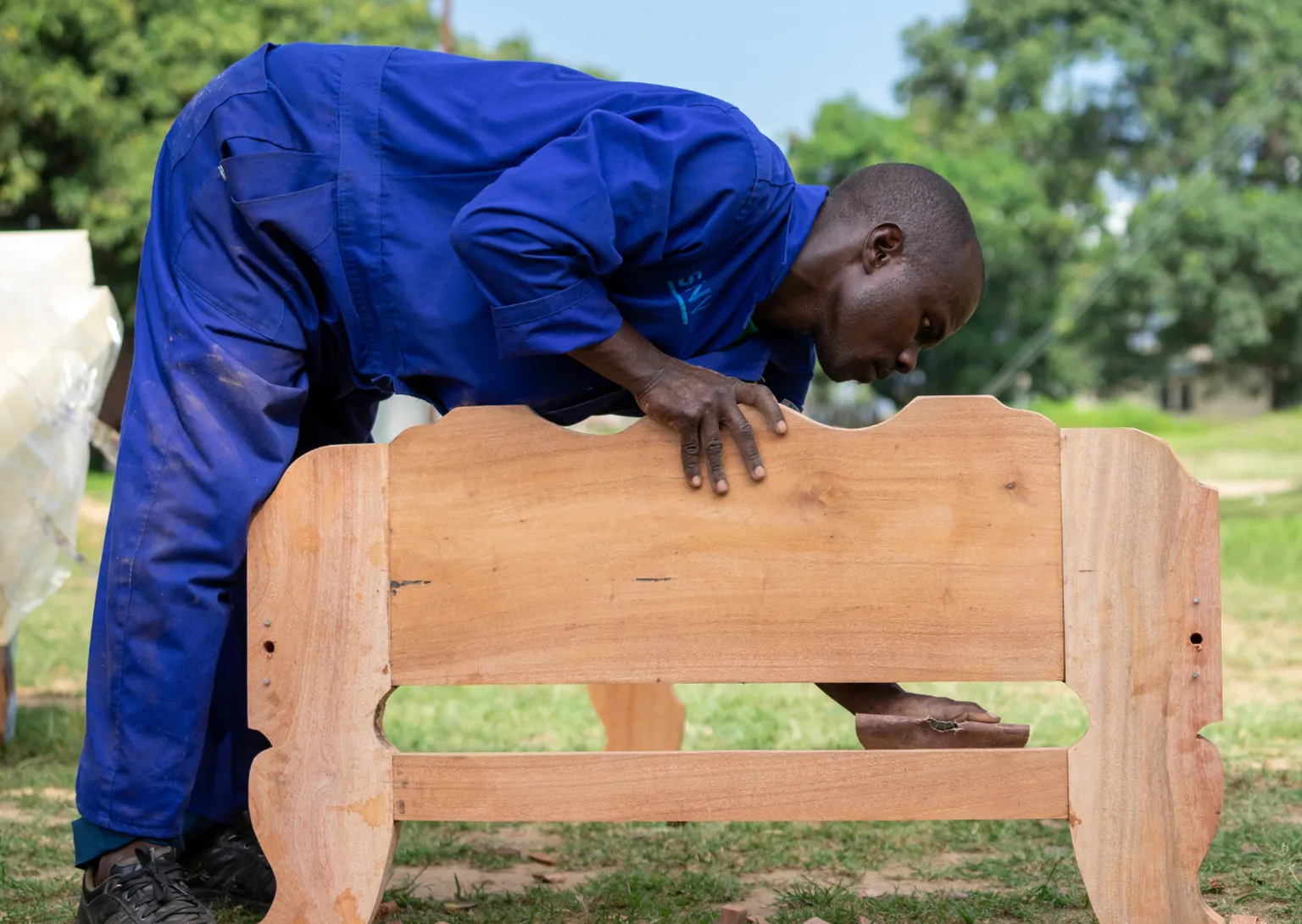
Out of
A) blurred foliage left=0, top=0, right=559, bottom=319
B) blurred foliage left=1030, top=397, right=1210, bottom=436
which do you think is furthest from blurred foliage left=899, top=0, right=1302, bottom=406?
blurred foliage left=0, top=0, right=559, bottom=319

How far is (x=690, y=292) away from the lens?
2082 mm

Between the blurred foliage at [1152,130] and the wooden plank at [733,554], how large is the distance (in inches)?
1239

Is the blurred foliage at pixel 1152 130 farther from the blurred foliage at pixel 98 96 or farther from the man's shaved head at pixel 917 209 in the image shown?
the man's shaved head at pixel 917 209

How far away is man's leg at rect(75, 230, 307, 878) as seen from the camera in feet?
Answer: 6.61

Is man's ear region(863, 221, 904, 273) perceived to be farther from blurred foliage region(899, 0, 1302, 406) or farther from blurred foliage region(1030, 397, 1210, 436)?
blurred foliage region(899, 0, 1302, 406)

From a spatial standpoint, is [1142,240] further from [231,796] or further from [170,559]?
[170,559]

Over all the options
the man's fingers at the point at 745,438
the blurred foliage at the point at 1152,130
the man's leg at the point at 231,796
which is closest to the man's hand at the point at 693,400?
the man's fingers at the point at 745,438

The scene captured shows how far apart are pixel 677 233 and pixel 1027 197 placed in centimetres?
2993

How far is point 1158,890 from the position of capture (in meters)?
1.89

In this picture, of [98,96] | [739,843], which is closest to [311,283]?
[739,843]

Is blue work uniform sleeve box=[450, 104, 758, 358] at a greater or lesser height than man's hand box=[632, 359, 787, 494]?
greater

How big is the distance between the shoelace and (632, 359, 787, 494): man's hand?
3.51 ft

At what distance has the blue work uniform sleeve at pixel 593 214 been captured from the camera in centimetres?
183

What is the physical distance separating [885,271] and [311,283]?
96cm
